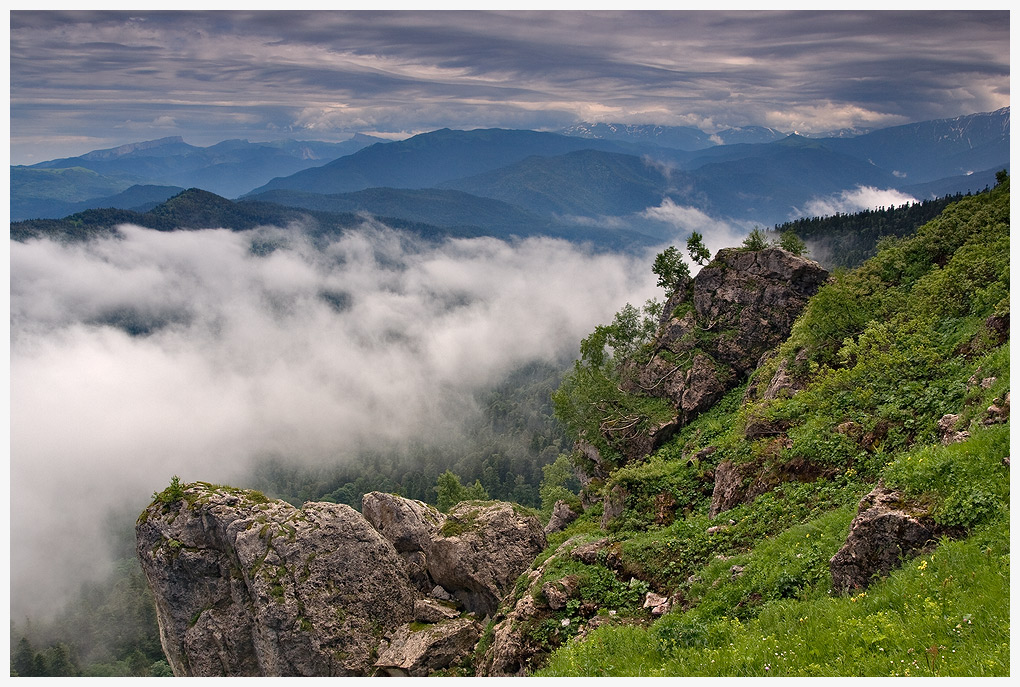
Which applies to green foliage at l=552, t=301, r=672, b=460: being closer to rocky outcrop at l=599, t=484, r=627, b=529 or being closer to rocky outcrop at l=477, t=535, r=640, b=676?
rocky outcrop at l=599, t=484, r=627, b=529

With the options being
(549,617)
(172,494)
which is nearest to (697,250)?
(549,617)

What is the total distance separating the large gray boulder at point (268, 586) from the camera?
23875 millimetres

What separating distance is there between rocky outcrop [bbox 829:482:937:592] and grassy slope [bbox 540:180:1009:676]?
0.35 meters

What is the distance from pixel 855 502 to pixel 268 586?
22685mm

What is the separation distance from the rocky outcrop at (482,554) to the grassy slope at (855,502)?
23.5ft

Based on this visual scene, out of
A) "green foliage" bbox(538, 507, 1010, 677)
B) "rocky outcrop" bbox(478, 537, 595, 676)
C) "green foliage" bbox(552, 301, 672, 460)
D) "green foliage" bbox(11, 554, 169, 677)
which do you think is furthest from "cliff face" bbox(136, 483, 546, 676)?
"green foliage" bbox(11, 554, 169, 677)

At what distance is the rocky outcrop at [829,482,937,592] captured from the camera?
38.9 feet

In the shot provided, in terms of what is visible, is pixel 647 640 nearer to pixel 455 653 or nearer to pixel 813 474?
pixel 813 474

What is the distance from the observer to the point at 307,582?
2478 centimetres

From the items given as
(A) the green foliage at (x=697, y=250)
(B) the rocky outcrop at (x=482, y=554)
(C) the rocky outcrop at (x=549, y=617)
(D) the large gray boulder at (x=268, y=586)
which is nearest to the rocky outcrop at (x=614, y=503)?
(C) the rocky outcrop at (x=549, y=617)

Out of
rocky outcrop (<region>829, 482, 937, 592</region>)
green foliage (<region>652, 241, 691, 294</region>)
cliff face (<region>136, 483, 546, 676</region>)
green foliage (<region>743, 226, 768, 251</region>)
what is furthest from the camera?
green foliage (<region>652, 241, 691, 294</region>)

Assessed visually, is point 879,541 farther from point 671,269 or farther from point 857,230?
point 857,230

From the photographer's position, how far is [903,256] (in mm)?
28750

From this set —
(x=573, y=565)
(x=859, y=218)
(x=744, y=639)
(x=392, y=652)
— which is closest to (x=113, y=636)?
(x=392, y=652)
